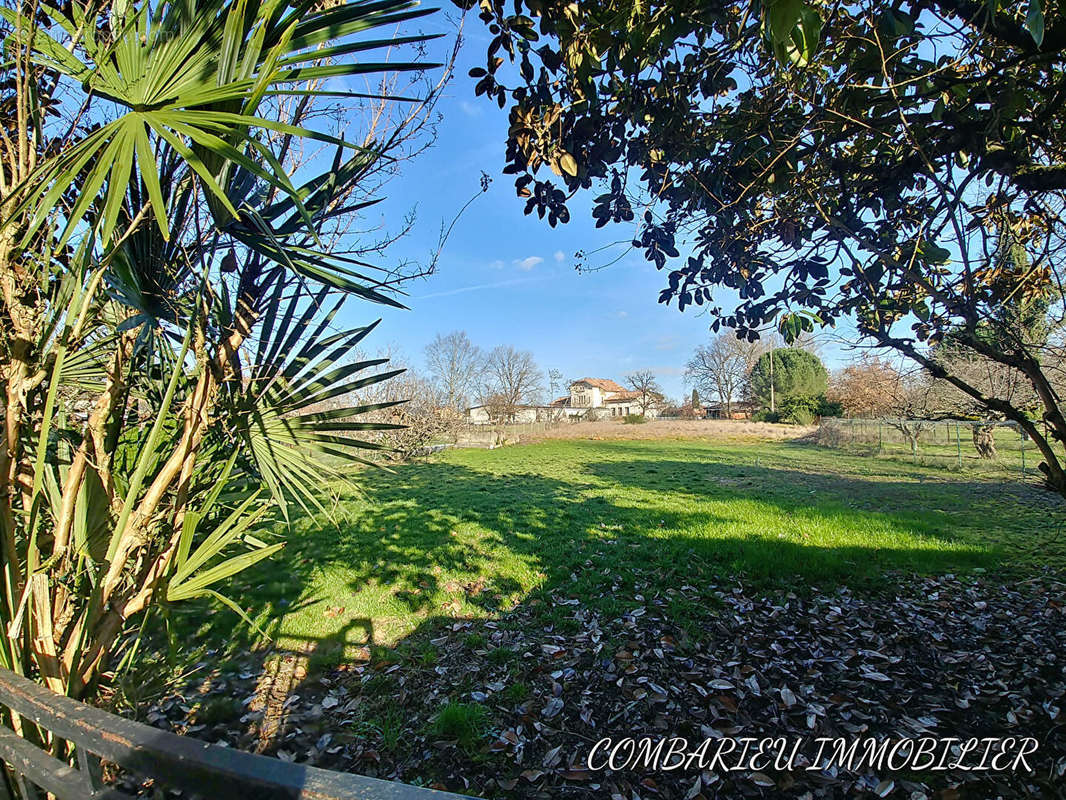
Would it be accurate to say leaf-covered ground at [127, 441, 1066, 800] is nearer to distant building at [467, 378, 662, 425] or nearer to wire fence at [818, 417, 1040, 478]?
wire fence at [818, 417, 1040, 478]

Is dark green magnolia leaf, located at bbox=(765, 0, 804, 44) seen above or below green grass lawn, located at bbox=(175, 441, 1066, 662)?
above

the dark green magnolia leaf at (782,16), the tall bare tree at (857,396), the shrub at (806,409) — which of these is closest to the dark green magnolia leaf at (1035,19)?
the dark green magnolia leaf at (782,16)

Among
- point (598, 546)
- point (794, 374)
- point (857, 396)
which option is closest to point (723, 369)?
point (794, 374)

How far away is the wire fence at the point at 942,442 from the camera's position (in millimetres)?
12846

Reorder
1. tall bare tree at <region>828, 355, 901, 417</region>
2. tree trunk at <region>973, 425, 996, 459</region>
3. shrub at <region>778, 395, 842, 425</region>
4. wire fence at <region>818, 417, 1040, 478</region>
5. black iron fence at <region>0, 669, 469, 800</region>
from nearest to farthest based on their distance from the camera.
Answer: black iron fence at <region>0, 669, 469, 800</region> < wire fence at <region>818, 417, 1040, 478</region> < tree trunk at <region>973, 425, 996, 459</region> < tall bare tree at <region>828, 355, 901, 417</region> < shrub at <region>778, 395, 842, 425</region>

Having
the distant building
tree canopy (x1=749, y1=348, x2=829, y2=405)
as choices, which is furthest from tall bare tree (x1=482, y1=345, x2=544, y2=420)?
tree canopy (x1=749, y1=348, x2=829, y2=405)

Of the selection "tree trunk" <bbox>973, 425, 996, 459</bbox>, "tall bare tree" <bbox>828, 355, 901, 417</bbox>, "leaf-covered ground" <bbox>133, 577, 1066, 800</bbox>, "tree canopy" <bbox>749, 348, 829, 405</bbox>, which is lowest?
"leaf-covered ground" <bbox>133, 577, 1066, 800</bbox>

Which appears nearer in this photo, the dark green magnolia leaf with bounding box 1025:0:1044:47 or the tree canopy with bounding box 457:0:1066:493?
the dark green magnolia leaf with bounding box 1025:0:1044:47

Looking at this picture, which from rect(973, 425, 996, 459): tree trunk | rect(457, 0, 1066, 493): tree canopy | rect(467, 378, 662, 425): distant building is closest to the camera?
rect(457, 0, 1066, 493): tree canopy

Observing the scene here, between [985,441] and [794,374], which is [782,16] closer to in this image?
[985,441]

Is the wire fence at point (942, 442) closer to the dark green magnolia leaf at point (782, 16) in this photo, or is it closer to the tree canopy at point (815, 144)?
the tree canopy at point (815, 144)

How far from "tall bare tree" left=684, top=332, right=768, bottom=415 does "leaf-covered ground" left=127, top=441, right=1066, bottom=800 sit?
81.0ft

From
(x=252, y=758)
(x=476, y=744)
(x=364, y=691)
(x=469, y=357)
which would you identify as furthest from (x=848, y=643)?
(x=469, y=357)

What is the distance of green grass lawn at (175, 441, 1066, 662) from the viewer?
3.96 metres
